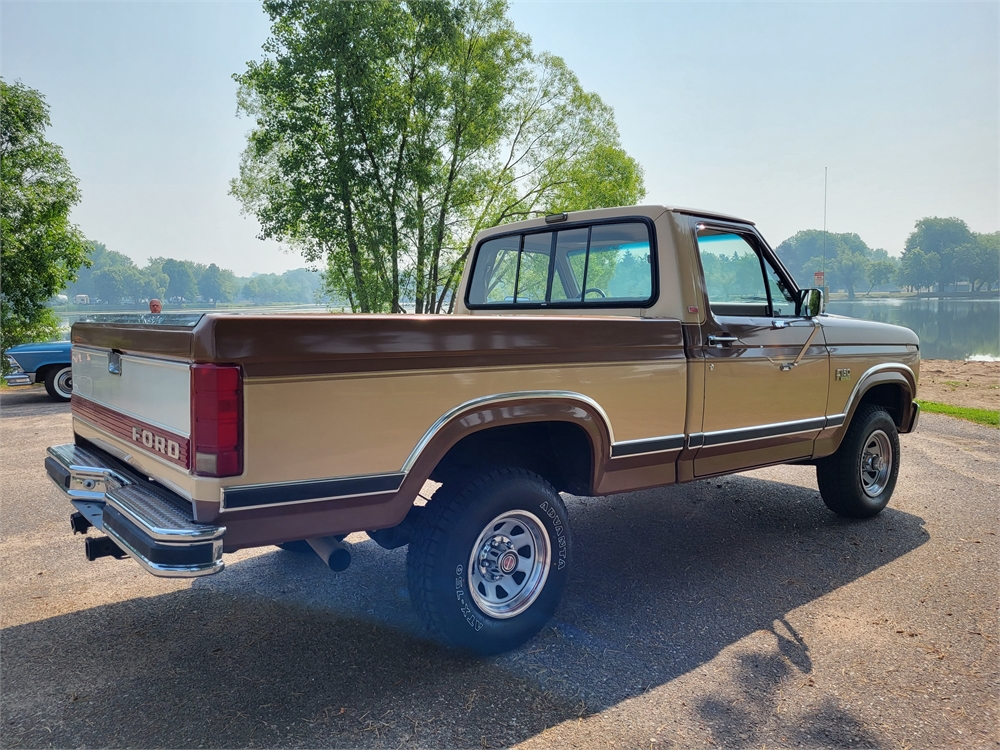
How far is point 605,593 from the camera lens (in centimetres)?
386

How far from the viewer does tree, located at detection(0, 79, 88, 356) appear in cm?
1872

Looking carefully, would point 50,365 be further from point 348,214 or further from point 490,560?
point 348,214

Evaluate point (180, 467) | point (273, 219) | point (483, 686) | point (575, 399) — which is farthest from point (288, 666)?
point (273, 219)

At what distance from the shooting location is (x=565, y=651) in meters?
3.17

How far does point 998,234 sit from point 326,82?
129 m

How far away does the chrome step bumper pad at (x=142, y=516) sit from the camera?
2305mm

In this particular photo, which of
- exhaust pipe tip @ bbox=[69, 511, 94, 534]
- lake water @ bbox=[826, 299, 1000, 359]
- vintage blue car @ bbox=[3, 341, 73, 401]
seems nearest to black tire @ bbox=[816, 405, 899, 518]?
exhaust pipe tip @ bbox=[69, 511, 94, 534]

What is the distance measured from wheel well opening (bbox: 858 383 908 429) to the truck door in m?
0.98

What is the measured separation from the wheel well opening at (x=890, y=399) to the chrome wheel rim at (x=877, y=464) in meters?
0.28

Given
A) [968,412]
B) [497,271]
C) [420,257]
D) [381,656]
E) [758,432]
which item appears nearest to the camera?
[381,656]

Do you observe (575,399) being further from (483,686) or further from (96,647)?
(96,647)

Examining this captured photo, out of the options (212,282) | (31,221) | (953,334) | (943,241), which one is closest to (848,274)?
(943,241)

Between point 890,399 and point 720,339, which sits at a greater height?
point 720,339

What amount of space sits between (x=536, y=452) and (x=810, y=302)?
2.28 m
